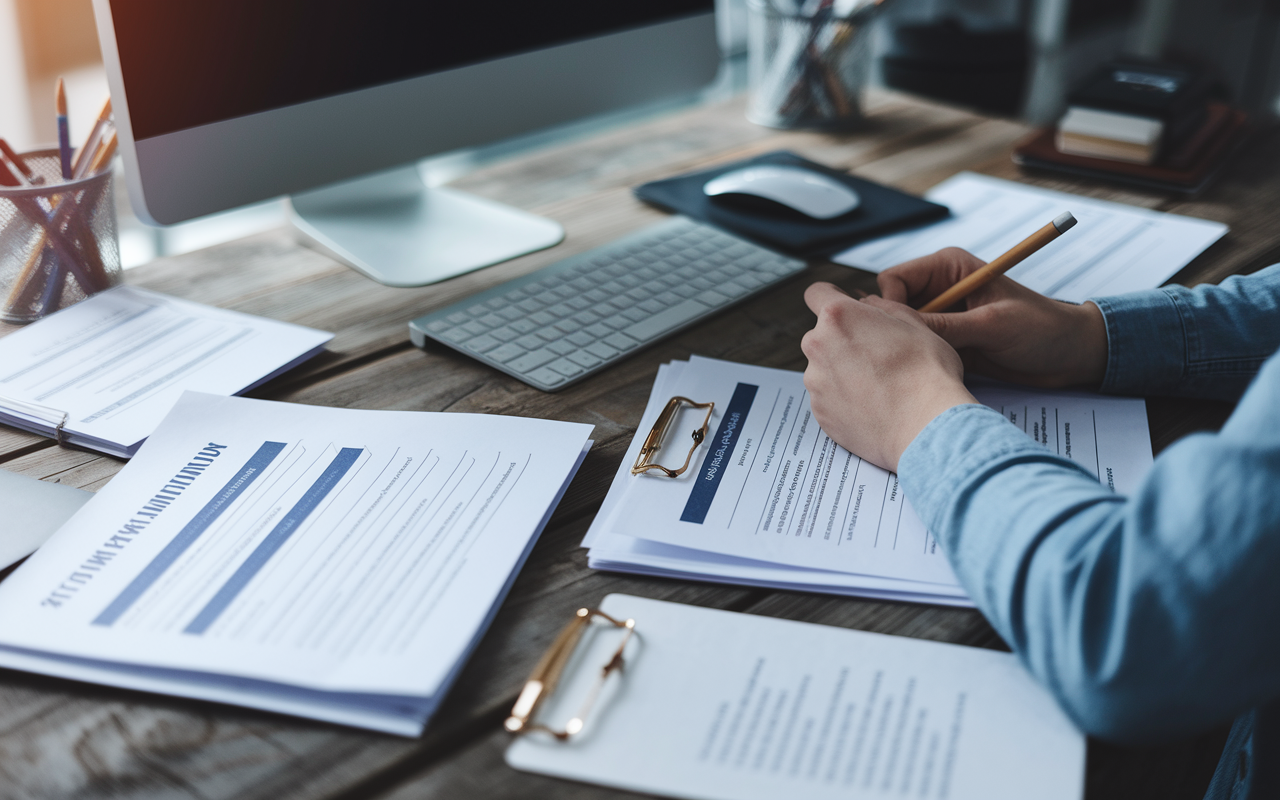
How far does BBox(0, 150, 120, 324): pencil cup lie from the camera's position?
31.8 inches

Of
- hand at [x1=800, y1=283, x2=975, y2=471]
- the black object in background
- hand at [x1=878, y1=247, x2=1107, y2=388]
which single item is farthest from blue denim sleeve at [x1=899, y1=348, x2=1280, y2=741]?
the black object in background

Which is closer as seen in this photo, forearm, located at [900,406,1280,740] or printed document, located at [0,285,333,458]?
forearm, located at [900,406,1280,740]

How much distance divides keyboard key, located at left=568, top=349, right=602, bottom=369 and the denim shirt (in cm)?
33

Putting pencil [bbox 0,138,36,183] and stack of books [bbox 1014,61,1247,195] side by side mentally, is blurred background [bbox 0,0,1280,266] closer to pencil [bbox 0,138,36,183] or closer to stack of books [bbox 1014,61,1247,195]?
stack of books [bbox 1014,61,1247,195]

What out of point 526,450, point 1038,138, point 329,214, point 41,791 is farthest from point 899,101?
point 41,791

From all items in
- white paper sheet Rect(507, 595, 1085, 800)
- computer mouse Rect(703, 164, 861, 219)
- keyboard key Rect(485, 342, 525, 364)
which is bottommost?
white paper sheet Rect(507, 595, 1085, 800)

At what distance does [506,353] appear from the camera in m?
0.81

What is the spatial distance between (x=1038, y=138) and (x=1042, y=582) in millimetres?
1019

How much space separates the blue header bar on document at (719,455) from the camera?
608mm

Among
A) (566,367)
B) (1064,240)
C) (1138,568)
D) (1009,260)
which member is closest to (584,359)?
(566,367)

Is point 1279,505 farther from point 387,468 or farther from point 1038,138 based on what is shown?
point 1038,138

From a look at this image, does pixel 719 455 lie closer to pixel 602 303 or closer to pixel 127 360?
pixel 602 303

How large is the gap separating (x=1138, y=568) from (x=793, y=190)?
72 cm

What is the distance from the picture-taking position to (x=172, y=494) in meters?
0.61
